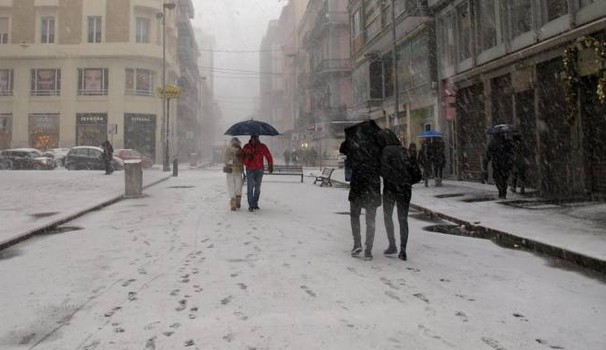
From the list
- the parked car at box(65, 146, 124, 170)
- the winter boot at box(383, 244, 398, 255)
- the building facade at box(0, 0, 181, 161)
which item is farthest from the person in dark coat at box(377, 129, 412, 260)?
the building facade at box(0, 0, 181, 161)

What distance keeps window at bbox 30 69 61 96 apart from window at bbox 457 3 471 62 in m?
35.4

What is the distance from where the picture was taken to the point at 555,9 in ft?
45.8

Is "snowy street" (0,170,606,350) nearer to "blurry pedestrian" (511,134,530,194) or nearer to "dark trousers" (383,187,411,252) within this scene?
"dark trousers" (383,187,411,252)

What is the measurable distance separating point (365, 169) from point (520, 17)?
12351 mm

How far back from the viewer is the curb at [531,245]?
6.12 meters

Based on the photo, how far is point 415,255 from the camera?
6.78 m

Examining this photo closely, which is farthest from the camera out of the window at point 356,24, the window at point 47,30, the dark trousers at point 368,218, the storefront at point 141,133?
the window at point 47,30

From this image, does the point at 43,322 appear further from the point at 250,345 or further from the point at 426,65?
the point at 426,65

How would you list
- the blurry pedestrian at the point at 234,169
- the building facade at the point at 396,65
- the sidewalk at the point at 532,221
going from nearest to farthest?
the sidewalk at the point at 532,221, the blurry pedestrian at the point at 234,169, the building facade at the point at 396,65

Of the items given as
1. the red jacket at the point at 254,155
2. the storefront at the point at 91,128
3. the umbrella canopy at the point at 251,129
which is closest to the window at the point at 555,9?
the umbrella canopy at the point at 251,129

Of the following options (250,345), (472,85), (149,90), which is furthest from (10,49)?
(250,345)

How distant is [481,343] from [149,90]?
142ft

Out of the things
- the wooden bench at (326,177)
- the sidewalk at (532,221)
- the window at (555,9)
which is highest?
the window at (555,9)

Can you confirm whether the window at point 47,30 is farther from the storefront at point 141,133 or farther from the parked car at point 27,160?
the parked car at point 27,160
